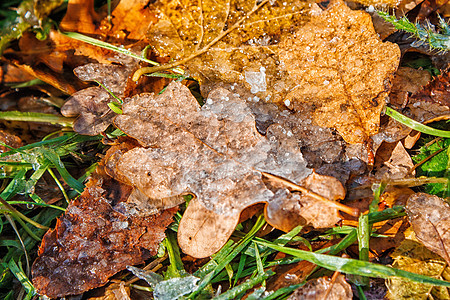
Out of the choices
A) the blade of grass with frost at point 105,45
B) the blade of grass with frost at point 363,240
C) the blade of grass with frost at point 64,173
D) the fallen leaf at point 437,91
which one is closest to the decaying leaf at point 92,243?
the blade of grass with frost at point 64,173

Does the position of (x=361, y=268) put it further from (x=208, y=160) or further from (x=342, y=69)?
(x=342, y=69)

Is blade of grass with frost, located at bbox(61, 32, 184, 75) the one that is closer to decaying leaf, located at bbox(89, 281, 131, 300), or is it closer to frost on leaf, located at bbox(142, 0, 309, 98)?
frost on leaf, located at bbox(142, 0, 309, 98)

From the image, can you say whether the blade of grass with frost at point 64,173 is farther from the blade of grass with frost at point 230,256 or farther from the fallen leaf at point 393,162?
the fallen leaf at point 393,162

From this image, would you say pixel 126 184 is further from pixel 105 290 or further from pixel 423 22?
pixel 423 22

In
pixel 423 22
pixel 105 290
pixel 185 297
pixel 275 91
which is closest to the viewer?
pixel 185 297

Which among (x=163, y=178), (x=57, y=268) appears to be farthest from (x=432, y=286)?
(x=57, y=268)

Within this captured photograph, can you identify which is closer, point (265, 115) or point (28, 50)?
point (265, 115)

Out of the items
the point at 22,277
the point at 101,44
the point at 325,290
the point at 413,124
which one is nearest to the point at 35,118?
the point at 101,44

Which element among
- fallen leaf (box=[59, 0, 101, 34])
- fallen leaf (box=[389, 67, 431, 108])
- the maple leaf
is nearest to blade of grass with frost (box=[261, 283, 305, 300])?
the maple leaf
